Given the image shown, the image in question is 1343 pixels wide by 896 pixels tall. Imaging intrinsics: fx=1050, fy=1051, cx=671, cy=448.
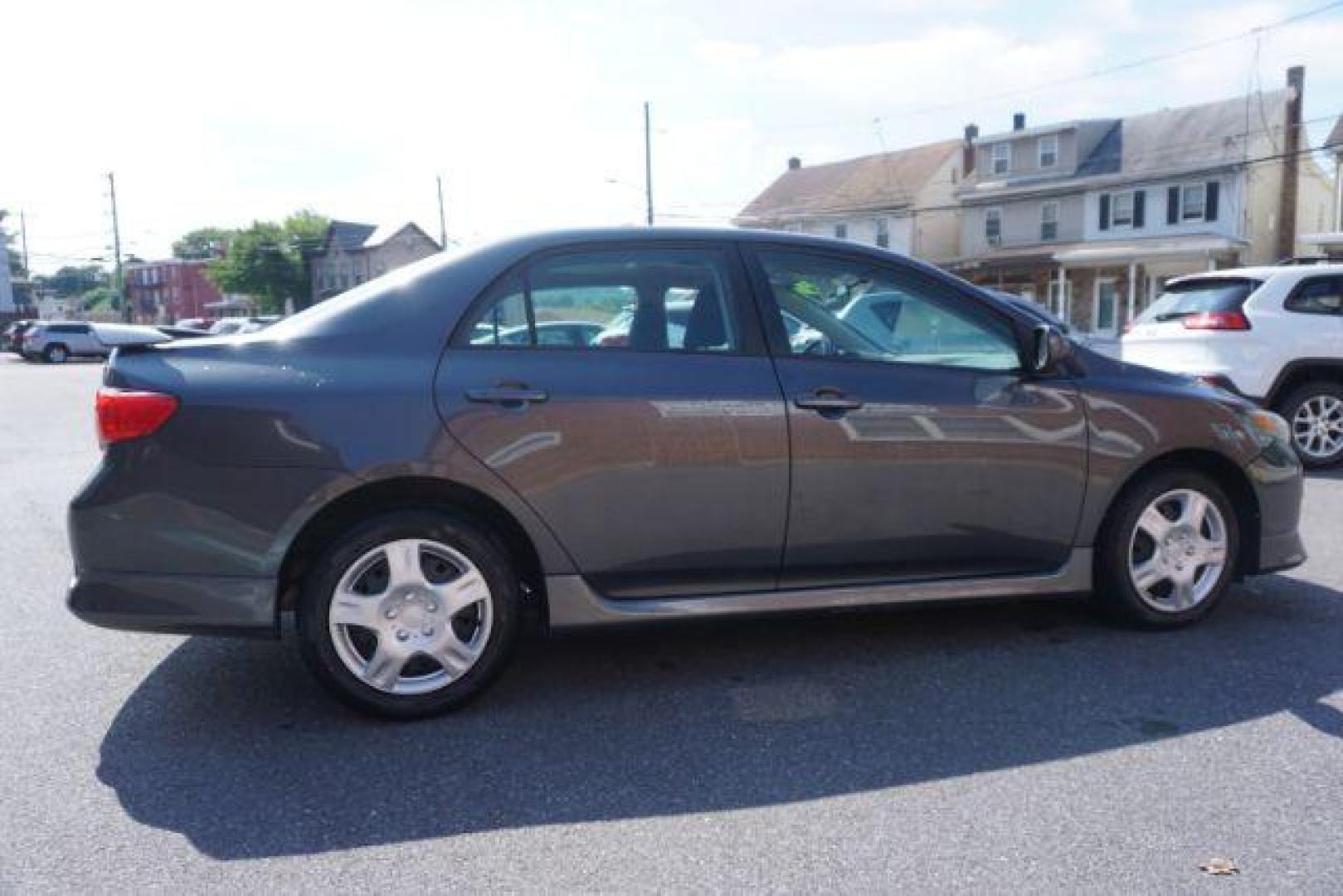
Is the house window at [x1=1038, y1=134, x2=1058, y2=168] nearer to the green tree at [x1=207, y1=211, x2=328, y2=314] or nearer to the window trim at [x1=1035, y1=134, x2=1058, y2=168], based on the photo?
the window trim at [x1=1035, y1=134, x2=1058, y2=168]

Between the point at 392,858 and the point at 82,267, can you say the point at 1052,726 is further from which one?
the point at 82,267

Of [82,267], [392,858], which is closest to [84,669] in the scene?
[392,858]

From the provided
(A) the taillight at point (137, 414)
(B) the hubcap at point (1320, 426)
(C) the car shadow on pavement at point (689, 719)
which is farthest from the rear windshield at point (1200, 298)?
(A) the taillight at point (137, 414)

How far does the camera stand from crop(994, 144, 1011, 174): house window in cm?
3862

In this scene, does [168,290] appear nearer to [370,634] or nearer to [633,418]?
[370,634]

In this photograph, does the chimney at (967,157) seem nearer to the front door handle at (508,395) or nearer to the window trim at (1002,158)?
the window trim at (1002,158)

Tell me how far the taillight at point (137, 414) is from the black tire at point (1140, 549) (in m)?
3.47

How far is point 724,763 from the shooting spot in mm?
3193

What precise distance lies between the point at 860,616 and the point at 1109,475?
46.6 inches

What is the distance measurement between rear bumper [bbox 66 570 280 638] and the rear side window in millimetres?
8209

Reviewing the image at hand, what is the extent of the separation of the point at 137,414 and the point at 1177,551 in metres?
3.90

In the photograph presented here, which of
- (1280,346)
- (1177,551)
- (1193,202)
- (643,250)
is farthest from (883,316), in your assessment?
(1193,202)

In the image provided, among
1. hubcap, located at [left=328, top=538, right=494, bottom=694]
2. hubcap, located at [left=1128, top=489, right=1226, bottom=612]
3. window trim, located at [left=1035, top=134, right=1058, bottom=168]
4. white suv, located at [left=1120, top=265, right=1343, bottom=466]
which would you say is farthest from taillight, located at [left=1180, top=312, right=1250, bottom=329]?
window trim, located at [left=1035, top=134, right=1058, bottom=168]

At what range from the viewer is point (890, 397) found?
3.84 meters
